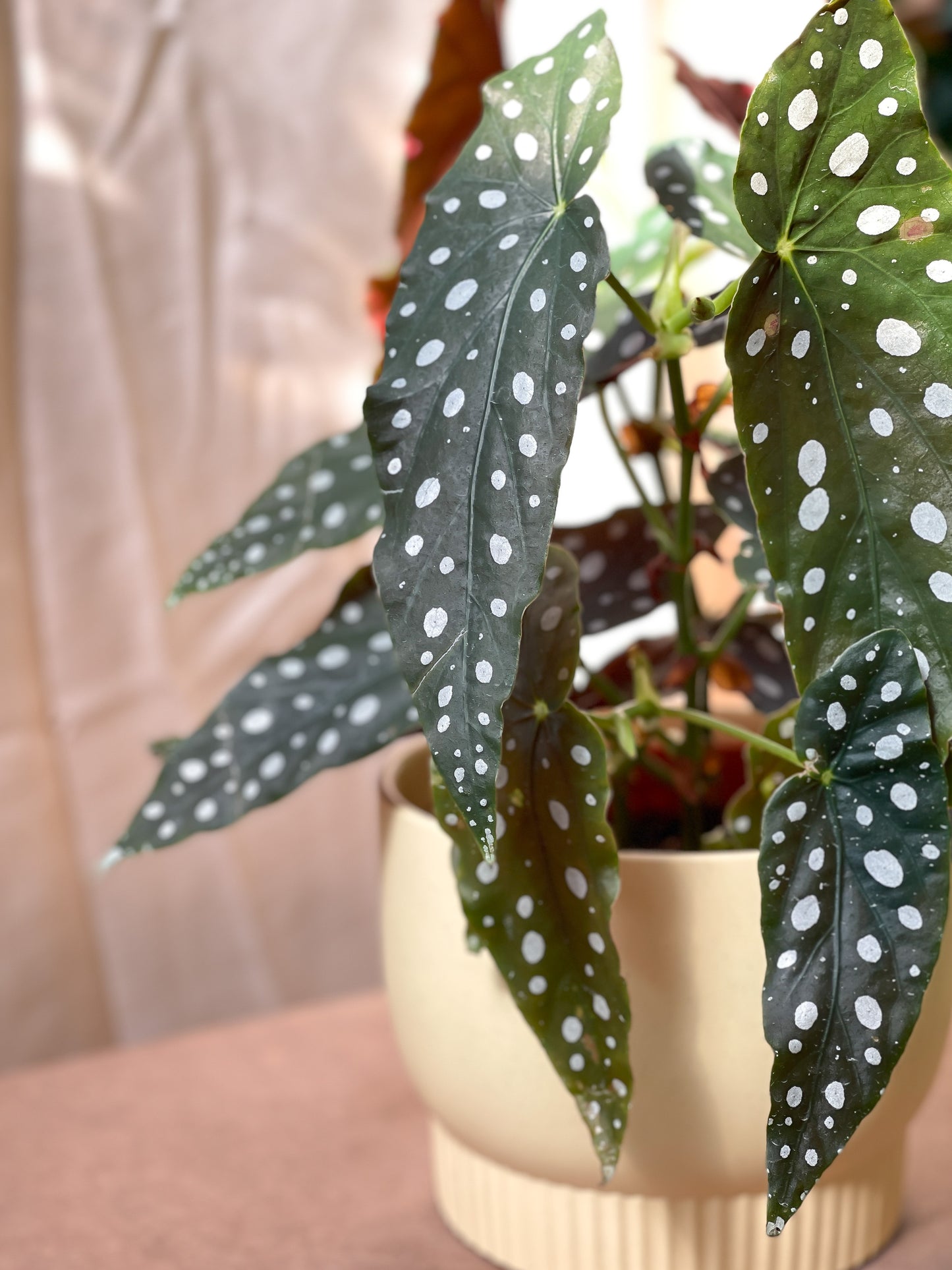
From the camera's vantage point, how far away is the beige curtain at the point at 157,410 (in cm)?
99

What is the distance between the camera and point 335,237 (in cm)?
111

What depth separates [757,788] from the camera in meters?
0.54

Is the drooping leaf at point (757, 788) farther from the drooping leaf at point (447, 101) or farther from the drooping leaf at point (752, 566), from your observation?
the drooping leaf at point (447, 101)

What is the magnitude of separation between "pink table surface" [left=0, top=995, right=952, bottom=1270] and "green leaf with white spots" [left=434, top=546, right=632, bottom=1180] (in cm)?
20

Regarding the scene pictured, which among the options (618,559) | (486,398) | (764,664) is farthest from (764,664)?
(486,398)

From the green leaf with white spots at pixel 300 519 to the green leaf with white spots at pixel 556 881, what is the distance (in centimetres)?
15

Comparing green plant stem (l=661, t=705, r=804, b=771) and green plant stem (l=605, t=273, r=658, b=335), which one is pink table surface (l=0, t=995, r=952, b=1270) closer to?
green plant stem (l=661, t=705, r=804, b=771)

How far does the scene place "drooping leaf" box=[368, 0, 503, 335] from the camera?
70cm

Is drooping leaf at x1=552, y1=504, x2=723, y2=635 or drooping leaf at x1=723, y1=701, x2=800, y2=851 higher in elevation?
drooping leaf at x1=552, y1=504, x2=723, y2=635

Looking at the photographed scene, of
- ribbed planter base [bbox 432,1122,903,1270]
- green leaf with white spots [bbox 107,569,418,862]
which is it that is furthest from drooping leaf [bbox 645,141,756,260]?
ribbed planter base [bbox 432,1122,903,1270]

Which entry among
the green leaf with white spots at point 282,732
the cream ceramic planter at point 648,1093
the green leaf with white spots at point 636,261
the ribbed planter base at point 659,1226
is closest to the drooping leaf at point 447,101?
the green leaf with white spots at point 636,261

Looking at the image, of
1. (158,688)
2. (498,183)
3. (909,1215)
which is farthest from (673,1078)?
(158,688)

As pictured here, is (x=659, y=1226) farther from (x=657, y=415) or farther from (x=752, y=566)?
(x=657, y=415)

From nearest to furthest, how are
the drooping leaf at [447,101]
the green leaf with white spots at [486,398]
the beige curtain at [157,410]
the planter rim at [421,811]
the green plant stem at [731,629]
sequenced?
1. the green leaf with white spots at [486,398]
2. the planter rim at [421,811]
3. the green plant stem at [731,629]
4. the drooping leaf at [447,101]
5. the beige curtain at [157,410]
